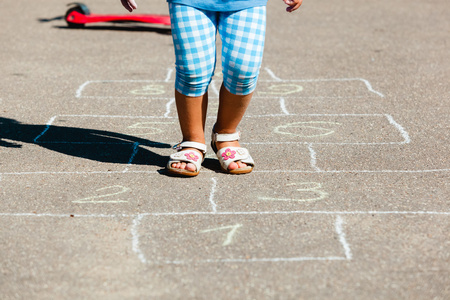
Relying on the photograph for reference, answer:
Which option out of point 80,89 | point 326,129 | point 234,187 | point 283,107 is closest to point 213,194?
point 234,187

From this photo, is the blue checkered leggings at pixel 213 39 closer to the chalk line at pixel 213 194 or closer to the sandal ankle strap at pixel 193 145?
the sandal ankle strap at pixel 193 145

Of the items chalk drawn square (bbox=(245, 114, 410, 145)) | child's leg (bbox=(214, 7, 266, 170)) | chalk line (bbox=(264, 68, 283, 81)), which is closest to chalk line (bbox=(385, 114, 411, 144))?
chalk drawn square (bbox=(245, 114, 410, 145))

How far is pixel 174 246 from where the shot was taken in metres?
2.97

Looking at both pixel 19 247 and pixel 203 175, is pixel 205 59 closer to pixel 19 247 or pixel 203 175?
pixel 203 175

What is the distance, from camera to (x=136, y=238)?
305 centimetres

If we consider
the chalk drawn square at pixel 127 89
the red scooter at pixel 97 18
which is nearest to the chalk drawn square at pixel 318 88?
the chalk drawn square at pixel 127 89

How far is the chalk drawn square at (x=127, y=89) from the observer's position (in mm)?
5668

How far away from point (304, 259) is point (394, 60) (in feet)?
15.7

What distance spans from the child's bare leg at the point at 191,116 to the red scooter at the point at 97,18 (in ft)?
16.2

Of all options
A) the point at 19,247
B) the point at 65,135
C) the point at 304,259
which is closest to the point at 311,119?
the point at 65,135

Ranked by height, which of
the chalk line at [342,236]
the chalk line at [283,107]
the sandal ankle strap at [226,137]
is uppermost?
the sandal ankle strap at [226,137]

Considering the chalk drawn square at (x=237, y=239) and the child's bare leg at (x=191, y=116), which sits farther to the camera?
the child's bare leg at (x=191, y=116)

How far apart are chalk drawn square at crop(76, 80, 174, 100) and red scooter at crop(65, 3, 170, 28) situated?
8.64 feet

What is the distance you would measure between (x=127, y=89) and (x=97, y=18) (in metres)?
3.22
